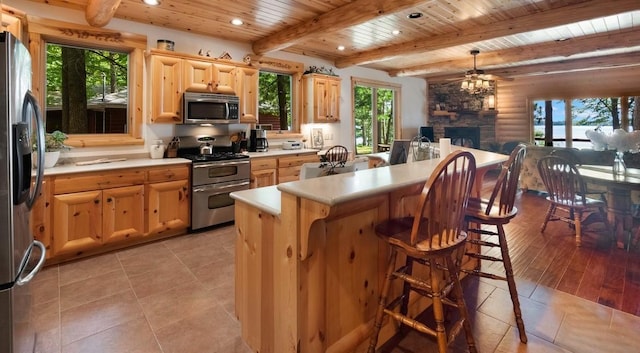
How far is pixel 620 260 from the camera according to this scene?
3.09 m

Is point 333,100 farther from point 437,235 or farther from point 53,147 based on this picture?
point 437,235

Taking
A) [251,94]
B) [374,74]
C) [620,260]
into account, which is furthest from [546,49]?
[251,94]

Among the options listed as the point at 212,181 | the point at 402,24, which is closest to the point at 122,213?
the point at 212,181

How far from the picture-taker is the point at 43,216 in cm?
291

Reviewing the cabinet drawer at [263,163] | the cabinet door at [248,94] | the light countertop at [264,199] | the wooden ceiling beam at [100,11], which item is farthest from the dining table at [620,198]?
the wooden ceiling beam at [100,11]

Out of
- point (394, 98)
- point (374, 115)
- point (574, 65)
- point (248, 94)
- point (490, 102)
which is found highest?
point (574, 65)

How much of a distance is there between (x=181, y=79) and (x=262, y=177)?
5.11 feet

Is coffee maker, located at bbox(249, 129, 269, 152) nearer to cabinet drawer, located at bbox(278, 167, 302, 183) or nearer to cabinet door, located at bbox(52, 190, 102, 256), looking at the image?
cabinet drawer, located at bbox(278, 167, 302, 183)

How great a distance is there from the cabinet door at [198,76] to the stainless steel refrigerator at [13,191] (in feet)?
8.19

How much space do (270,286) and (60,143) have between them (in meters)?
2.87

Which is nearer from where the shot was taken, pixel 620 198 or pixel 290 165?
pixel 620 198

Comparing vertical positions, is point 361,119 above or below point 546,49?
below

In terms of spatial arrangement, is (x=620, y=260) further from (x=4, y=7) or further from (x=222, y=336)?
(x=4, y=7)

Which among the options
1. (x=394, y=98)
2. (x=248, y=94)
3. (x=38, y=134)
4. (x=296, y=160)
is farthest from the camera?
(x=394, y=98)
